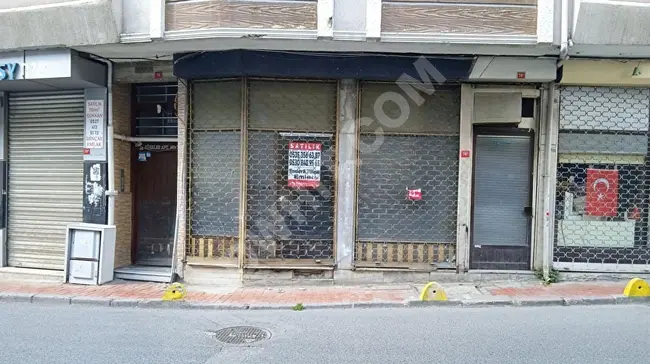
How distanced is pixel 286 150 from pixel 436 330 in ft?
13.0

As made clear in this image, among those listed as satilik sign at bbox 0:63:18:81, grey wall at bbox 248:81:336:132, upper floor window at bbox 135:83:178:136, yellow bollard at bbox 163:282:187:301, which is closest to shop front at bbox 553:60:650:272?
grey wall at bbox 248:81:336:132

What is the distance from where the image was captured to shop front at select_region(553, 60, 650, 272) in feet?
25.4

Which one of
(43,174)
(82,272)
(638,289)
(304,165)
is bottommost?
(82,272)

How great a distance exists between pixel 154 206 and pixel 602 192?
863cm

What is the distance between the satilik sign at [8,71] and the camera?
7.52 meters

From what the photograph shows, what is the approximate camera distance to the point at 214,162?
25.4 ft

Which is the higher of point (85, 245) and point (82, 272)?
point (85, 245)

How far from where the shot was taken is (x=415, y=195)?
7.65 m

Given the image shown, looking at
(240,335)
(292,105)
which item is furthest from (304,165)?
(240,335)

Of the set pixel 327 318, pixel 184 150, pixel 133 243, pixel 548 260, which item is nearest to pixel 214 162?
pixel 184 150

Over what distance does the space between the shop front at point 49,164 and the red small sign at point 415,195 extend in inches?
225

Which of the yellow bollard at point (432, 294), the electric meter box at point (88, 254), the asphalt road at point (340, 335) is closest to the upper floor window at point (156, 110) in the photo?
the electric meter box at point (88, 254)

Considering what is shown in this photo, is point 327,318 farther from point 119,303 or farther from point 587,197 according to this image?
point 587,197

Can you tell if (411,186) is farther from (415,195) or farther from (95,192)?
(95,192)
